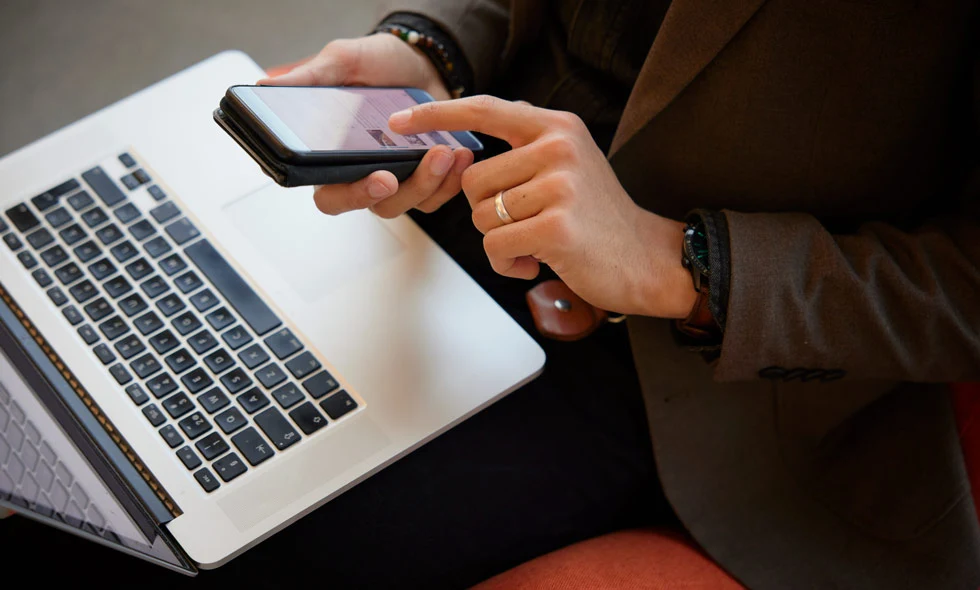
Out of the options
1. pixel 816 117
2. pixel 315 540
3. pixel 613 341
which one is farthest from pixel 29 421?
pixel 816 117

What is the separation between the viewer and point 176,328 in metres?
0.66

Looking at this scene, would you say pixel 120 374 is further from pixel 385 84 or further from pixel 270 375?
pixel 385 84

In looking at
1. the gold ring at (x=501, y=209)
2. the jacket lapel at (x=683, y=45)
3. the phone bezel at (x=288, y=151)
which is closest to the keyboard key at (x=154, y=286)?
the phone bezel at (x=288, y=151)

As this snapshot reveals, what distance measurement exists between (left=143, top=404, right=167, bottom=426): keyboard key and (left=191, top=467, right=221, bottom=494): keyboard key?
54 millimetres

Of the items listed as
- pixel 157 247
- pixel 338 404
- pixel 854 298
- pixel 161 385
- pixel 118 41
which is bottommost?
pixel 854 298

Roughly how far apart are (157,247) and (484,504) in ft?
1.25

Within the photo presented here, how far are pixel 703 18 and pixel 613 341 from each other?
339mm

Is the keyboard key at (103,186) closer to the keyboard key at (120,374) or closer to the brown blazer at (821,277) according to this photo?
the keyboard key at (120,374)

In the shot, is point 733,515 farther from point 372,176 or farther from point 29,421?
point 29,421

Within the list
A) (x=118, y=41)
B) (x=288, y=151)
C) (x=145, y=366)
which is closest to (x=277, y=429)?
(x=145, y=366)

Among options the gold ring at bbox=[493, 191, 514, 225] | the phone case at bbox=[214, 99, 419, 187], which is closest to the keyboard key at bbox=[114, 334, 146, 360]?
the phone case at bbox=[214, 99, 419, 187]

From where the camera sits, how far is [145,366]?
0.64 m

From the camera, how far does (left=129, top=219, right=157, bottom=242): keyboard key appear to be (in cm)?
70

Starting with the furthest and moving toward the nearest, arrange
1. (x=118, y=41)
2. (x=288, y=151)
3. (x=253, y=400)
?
(x=118, y=41)
(x=253, y=400)
(x=288, y=151)
